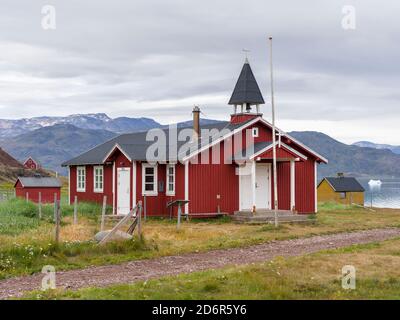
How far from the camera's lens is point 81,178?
128 feet

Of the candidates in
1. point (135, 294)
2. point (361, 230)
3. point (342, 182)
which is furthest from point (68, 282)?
point (342, 182)

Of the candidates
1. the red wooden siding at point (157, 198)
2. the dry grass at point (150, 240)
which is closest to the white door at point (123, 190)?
the red wooden siding at point (157, 198)

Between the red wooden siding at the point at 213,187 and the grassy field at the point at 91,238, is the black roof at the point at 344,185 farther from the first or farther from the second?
the red wooden siding at the point at 213,187

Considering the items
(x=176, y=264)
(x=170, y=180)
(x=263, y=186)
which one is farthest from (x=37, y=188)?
(x=176, y=264)

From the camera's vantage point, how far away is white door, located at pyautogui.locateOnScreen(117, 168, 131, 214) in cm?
3225

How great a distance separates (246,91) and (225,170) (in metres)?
4.57

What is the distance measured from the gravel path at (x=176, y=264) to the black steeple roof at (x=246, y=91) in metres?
11.5

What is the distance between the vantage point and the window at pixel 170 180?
3097 cm

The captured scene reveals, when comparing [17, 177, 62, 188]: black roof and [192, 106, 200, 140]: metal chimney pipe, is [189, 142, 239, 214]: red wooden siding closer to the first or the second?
[192, 106, 200, 140]: metal chimney pipe

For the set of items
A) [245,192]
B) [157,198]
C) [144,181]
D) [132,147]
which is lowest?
[157,198]

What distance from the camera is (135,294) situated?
432 inches

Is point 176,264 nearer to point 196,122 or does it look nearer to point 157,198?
point 157,198

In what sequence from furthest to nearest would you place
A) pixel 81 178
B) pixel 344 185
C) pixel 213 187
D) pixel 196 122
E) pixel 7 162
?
1. pixel 7 162
2. pixel 344 185
3. pixel 81 178
4. pixel 196 122
5. pixel 213 187

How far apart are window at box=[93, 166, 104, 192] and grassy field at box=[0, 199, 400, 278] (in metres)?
3.93
